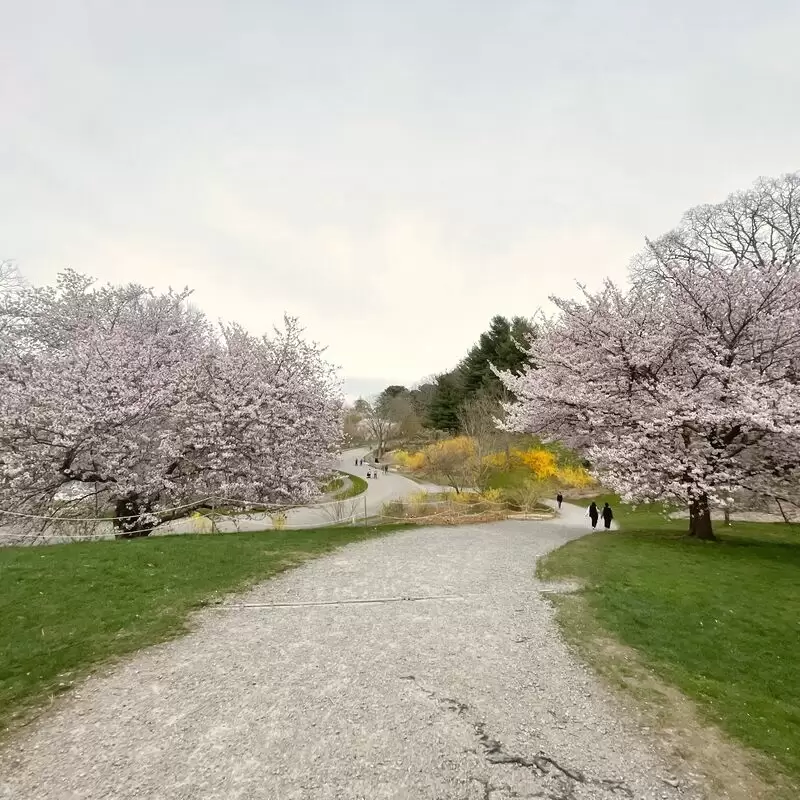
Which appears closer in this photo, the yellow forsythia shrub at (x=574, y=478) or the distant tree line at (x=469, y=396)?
the yellow forsythia shrub at (x=574, y=478)

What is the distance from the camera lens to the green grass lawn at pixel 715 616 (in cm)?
596

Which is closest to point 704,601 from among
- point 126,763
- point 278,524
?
point 126,763

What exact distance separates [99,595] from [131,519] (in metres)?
9.13

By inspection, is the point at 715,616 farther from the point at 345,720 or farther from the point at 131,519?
the point at 131,519

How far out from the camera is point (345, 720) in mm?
5508

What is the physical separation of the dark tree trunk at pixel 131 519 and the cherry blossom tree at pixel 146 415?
0.05m

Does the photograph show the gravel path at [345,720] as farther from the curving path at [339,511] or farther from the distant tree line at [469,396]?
the distant tree line at [469,396]

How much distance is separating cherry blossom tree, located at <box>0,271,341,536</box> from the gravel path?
30.4 feet

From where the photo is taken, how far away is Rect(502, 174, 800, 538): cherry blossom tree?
577 inches

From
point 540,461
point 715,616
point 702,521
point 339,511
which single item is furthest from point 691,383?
point 540,461

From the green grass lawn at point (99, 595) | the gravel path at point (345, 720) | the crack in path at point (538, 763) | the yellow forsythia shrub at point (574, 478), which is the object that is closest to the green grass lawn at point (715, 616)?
the gravel path at point (345, 720)

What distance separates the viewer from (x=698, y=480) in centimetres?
1450

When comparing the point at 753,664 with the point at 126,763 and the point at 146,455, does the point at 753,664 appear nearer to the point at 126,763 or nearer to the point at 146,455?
the point at 126,763

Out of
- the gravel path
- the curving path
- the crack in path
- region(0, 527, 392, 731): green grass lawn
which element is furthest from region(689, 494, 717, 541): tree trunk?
the crack in path
